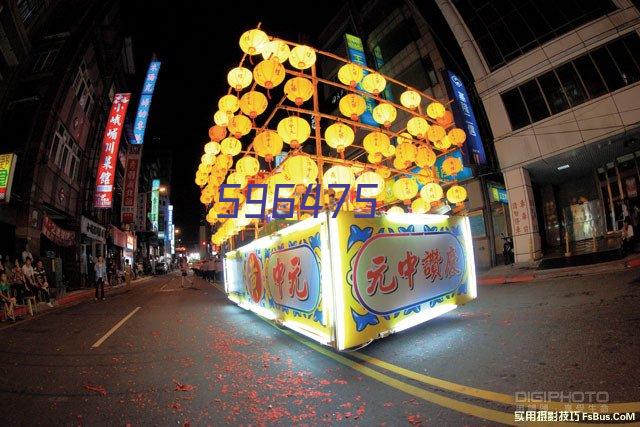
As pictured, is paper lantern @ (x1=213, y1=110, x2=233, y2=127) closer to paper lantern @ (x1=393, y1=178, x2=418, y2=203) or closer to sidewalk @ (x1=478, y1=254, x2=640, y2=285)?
paper lantern @ (x1=393, y1=178, x2=418, y2=203)

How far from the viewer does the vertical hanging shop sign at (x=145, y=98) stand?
30719 mm

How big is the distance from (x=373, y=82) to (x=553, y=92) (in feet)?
32.7

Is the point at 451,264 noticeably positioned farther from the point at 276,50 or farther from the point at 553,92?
the point at 553,92

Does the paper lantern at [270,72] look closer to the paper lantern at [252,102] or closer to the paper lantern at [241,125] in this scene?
the paper lantern at [252,102]

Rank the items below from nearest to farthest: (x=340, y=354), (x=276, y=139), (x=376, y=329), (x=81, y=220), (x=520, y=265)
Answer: (x=376, y=329), (x=340, y=354), (x=276, y=139), (x=520, y=265), (x=81, y=220)

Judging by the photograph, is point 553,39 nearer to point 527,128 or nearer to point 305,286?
point 527,128

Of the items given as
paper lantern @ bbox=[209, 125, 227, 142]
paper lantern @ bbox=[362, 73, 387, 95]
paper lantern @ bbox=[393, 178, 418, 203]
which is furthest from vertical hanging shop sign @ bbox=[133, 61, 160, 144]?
paper lantern @ bbox=[393, 178, 418, 203]

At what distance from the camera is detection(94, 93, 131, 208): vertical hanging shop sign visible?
24375 millimetres

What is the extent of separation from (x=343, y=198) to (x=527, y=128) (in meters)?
11.3

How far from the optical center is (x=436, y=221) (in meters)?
5.88

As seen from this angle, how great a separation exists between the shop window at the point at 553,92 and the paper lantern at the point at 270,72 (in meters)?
12.8

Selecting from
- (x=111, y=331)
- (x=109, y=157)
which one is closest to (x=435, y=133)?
(x=111, y=331)

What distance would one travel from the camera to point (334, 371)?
4.21 meters

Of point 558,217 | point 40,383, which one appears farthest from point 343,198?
point 558,217
